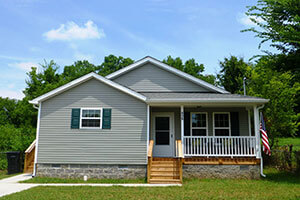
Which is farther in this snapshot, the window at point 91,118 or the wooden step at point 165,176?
the window at point 91,118

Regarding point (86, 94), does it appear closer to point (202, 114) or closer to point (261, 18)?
point (202, 114)

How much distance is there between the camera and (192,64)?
A: 1266 inches

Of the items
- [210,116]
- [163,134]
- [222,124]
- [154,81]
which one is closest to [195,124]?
[210,116]

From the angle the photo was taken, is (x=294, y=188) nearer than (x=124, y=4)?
Yes

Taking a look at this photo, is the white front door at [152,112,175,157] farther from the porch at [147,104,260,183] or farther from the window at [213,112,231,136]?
the window at [213,112,231,136]

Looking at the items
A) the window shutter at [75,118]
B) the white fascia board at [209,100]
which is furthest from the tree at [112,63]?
the white fascia board at [209,100]

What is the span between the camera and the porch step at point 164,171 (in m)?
8.96

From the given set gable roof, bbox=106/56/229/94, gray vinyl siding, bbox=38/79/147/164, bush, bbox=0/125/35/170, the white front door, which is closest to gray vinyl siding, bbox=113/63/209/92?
gable roof, bbox=106/56/229/94

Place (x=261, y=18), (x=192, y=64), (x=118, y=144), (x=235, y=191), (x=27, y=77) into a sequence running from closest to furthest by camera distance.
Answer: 1. (x=235, y=191)
2. (x=118, y=144)
3. (x=261, y=18)
4. (x=27, y=77)
5. (x=192, y=64)

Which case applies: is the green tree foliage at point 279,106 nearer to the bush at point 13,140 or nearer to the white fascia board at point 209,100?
the white fascia board at point 209,100

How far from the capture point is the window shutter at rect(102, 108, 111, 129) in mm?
10008

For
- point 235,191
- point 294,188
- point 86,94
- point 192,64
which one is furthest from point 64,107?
point 192,64

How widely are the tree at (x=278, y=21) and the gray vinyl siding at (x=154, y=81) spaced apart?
158 inches

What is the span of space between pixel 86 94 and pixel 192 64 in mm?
24069
